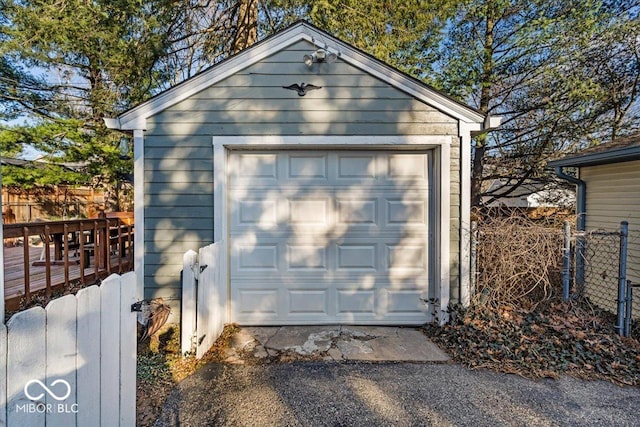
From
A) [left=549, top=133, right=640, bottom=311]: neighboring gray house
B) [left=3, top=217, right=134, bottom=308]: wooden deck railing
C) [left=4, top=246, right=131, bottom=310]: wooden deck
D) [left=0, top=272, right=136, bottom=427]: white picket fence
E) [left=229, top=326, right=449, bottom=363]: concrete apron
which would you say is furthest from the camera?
[left=549, top=133, right=640, bottom=311]: neighboring gray house

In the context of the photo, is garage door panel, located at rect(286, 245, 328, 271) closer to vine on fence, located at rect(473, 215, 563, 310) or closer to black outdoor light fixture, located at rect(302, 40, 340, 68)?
vine on fence, located at rect(473, 215, 563, 310)

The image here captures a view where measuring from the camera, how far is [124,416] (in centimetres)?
184

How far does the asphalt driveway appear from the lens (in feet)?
7.55

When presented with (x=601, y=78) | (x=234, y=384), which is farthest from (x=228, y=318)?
(x=601, y=78)

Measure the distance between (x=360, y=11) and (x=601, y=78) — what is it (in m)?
6.18

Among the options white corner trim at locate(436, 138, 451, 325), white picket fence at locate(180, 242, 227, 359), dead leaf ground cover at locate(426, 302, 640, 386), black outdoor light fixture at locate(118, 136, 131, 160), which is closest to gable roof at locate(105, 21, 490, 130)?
white corner trim at locate(436, 138, 451, 325)

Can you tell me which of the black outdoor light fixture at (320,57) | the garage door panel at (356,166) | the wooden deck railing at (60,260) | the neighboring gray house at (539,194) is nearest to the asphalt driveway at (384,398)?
the garage door panel at (356,166)

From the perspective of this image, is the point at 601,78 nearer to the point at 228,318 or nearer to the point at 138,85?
the point at 228,318

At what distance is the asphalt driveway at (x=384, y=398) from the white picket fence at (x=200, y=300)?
0.31m

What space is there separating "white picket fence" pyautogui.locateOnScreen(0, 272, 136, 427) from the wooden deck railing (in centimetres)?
308

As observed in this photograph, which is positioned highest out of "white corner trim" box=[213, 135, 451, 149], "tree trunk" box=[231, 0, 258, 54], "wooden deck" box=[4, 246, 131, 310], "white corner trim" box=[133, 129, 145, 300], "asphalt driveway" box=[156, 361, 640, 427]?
"tree trunk" box=[231, 0, 258, 54]

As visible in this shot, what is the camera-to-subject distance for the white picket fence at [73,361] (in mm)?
1206

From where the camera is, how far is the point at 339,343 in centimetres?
352

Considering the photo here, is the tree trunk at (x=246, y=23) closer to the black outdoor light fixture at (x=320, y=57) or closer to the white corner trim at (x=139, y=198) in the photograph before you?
the black outdoor light fixture at (x=320, y=57)
